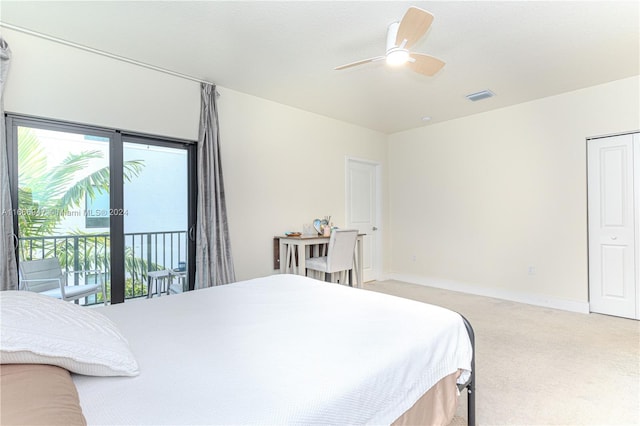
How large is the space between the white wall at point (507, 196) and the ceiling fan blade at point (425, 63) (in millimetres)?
2356

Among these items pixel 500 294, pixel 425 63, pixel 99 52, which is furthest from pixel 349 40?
pixel 500 294

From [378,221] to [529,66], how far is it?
9.95 feet

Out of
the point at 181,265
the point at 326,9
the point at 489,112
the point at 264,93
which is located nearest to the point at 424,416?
the point at 326,9

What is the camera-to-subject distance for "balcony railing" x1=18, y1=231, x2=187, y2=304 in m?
2.62

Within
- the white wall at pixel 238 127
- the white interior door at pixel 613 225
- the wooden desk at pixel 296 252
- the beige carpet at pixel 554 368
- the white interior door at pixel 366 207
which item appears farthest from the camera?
the white interior door at pixel 366 207

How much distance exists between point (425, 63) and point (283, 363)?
2.30 meters

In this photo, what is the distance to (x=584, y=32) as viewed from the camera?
2.44 metres

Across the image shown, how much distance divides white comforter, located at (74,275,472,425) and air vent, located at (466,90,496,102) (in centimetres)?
303

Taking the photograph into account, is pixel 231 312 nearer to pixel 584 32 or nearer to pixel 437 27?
pixel 437 27

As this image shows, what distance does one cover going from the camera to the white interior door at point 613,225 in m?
3.38

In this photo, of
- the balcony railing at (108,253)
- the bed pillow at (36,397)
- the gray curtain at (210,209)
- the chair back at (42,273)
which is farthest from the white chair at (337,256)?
the bed pillow at (36,397)

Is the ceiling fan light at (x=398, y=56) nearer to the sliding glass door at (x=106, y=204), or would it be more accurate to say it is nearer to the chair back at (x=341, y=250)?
the chair back at (x=341, y=250)

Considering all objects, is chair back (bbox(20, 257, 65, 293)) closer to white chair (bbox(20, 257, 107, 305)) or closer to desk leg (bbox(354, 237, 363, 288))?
white chair (bbox(20, 257, 107, 305))

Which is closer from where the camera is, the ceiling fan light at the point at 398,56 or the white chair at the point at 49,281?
the ceiling fan light at the point at 398,56
